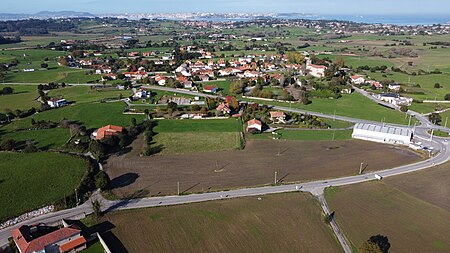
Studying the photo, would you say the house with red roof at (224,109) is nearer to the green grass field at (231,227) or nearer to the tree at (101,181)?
the green grass field at (231,227)

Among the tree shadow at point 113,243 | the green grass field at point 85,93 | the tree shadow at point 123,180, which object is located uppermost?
the green grass field at point 85,93

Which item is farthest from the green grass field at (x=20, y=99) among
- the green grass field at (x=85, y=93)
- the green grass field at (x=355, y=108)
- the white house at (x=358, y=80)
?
the white house at (x=358, y=80)

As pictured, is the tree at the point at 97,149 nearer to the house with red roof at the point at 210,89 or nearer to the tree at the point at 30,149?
→ the tree at the point at 30,149

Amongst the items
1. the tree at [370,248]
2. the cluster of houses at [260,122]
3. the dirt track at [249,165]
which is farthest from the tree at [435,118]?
the tree at [370,248]

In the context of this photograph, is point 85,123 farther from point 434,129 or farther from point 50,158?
point 434,129

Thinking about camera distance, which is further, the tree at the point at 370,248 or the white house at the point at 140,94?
the white house at the point at 140,94

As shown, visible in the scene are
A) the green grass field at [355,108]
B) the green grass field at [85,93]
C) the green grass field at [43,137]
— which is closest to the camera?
the green grass field at [43,137]

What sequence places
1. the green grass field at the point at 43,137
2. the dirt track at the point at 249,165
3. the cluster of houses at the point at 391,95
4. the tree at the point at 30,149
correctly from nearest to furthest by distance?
the dirt track at the point at 249,165 < the tree at the point at 30,149 < the green grass field at the point at 43,137 < the cluster of houses at the point at 391,95

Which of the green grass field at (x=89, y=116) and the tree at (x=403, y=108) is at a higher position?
the tree at (x=403, y=108)

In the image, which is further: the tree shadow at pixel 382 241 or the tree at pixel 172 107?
the tree at pixel 172 107
